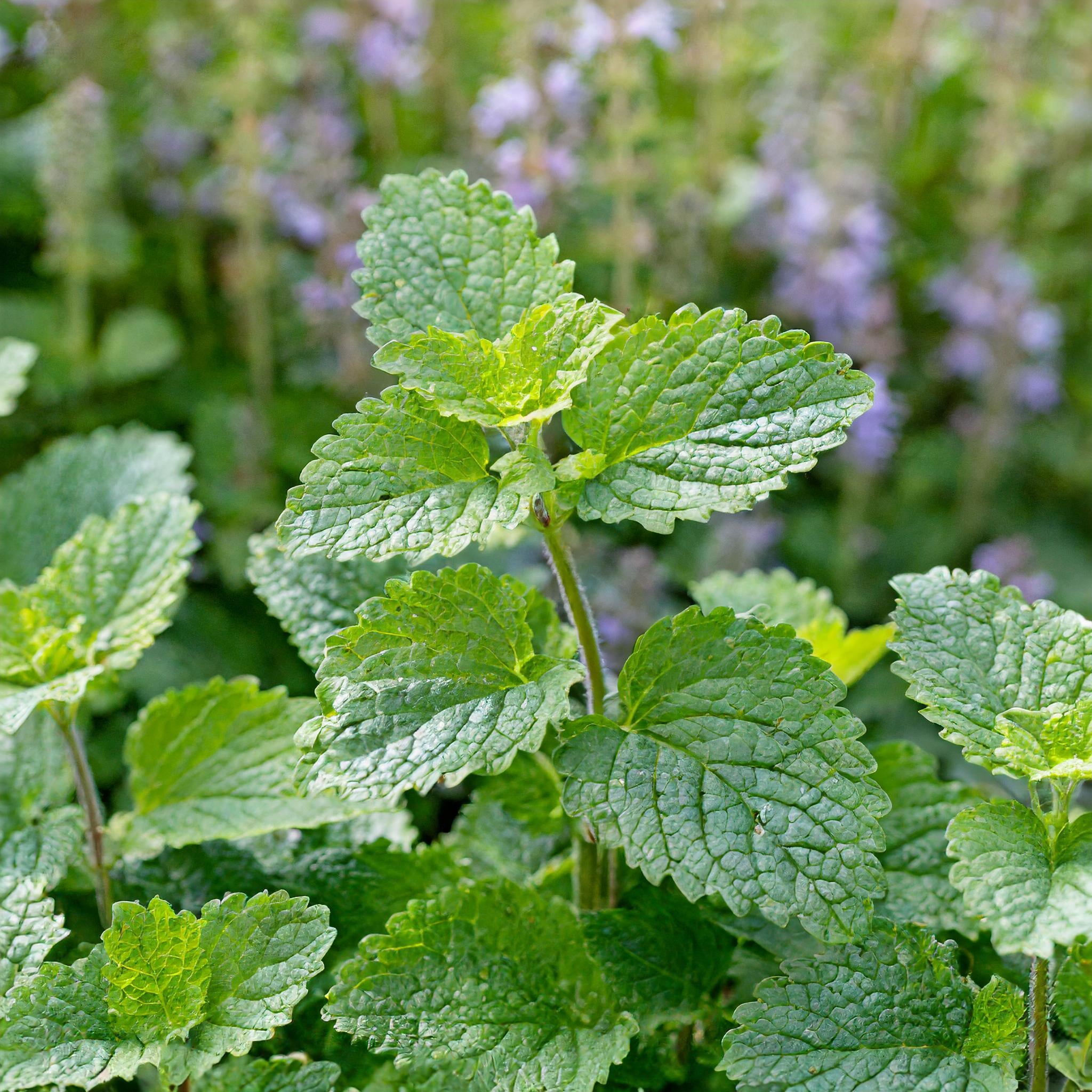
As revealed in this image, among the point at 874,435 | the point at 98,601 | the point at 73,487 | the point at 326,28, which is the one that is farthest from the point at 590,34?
the point at 98,601

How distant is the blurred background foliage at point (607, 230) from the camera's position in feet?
7.09

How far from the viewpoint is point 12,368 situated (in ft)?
4.18

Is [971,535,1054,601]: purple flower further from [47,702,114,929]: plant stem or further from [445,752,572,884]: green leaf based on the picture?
[47,702,114,929]: plant stem

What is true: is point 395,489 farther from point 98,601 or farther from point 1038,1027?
point 1038,1027

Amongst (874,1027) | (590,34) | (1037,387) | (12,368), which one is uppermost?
(590,34)

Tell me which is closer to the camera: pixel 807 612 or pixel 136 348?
pixel 807 612

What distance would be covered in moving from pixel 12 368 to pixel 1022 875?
3.64 feet

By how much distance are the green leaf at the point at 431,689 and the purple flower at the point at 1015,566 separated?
1.15 metres

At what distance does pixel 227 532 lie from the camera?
80.2 inches

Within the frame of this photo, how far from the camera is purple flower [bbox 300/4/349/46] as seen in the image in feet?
9.14

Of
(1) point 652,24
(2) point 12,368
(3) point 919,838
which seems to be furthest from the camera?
(1) point 652,24

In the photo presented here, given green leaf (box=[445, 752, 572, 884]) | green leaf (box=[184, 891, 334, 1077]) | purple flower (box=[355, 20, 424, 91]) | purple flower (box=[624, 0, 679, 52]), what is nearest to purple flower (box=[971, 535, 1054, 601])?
green leaf (box=[445, 752, 572, 884])

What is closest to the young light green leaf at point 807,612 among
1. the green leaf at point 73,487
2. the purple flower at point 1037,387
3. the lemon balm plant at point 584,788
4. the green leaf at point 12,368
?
the lemon balm plant at point 584,788

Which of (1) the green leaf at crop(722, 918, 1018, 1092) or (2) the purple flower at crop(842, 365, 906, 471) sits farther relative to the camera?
(2) the purple flower at crop(842, 365, 906, 471)
